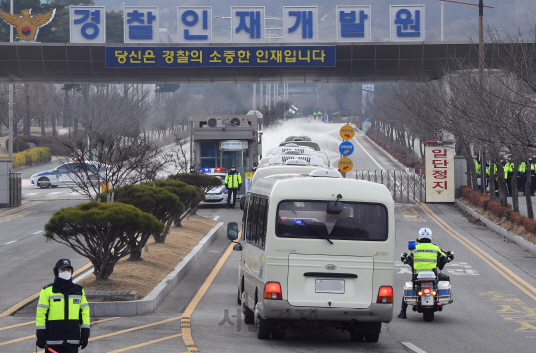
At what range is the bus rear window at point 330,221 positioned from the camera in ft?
34.5

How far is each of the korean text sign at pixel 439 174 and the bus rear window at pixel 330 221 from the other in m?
24.2

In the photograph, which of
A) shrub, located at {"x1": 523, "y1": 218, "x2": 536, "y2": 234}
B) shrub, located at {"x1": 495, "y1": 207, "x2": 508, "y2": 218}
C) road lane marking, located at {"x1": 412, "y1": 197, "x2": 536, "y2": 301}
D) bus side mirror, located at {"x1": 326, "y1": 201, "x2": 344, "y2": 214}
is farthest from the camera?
shrub, located at {"x1": 495, "y1": 207, "x2": 508, "y2": 218}

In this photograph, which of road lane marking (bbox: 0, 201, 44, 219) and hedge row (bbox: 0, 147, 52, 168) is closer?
road lane marking (bbox: 0, 201, 44, 219)

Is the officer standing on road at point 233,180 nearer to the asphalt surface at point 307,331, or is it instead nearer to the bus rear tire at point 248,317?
the asphalt surface at point 307,331

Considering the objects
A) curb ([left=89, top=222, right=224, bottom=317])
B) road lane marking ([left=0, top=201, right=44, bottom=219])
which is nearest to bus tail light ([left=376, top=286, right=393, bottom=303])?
curb ([left=89, top=222, right=224, bottom=317])

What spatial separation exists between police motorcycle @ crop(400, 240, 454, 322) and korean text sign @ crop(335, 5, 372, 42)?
2322 cm

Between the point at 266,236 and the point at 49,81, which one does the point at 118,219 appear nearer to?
the point at 266,236

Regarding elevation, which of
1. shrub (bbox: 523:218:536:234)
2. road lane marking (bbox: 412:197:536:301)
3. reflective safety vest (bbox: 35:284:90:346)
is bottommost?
road lane marking (bbox: 412:197:536:301)

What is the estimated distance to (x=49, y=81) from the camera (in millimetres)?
37125

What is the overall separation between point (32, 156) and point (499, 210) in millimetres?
45457

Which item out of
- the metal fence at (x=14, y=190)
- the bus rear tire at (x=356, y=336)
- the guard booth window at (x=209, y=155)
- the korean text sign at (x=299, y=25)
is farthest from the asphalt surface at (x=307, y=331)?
the korean text sign at (x=299, y=25)

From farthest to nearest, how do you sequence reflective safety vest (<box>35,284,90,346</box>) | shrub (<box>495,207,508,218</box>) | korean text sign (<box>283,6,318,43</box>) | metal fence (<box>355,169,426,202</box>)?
metal fence (<box>355,169,426,202</box>) → korean text sign (<box>283,6,318,43</box>) → shrub (<box>495,207,508,218</box>) → reflective safety vest (<box>35,284,90,346</box>)

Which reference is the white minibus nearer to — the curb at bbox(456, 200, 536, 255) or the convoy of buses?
the convoy of buses

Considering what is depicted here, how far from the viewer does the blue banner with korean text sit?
114ft
